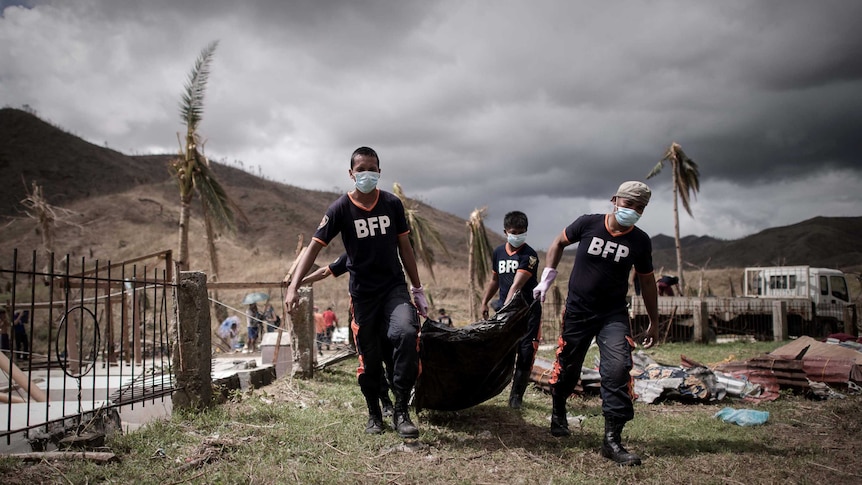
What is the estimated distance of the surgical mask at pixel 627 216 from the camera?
14.1 feet

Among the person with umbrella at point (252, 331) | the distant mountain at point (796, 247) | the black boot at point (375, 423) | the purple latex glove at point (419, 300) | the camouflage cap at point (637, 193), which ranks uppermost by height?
the distant mountain at point (796, 247)

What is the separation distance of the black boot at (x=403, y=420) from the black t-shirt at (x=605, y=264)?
157 cm

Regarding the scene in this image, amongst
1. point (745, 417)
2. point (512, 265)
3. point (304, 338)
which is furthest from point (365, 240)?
point (745, 417)

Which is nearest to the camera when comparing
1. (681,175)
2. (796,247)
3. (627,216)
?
(627,216)

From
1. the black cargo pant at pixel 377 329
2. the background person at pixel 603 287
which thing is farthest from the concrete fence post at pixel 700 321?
the black cargo pant at pixel 377 329

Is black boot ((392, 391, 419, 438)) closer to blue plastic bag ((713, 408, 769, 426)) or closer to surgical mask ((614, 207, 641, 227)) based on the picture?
surgical mask ((614, 207, 641, 227))

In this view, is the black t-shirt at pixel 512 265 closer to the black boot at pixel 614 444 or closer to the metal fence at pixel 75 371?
the black boot at pixel 614 444

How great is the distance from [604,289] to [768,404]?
3.26 metres

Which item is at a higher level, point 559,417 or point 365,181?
point 365,181

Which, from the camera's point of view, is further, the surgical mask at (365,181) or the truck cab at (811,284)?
the truck cab at (811,284)

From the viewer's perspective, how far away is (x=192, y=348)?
5113mm

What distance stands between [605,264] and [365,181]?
2.04 meters

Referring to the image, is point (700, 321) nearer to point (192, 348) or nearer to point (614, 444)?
point (614, 444)

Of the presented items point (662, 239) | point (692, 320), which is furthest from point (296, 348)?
point (662, 239)
